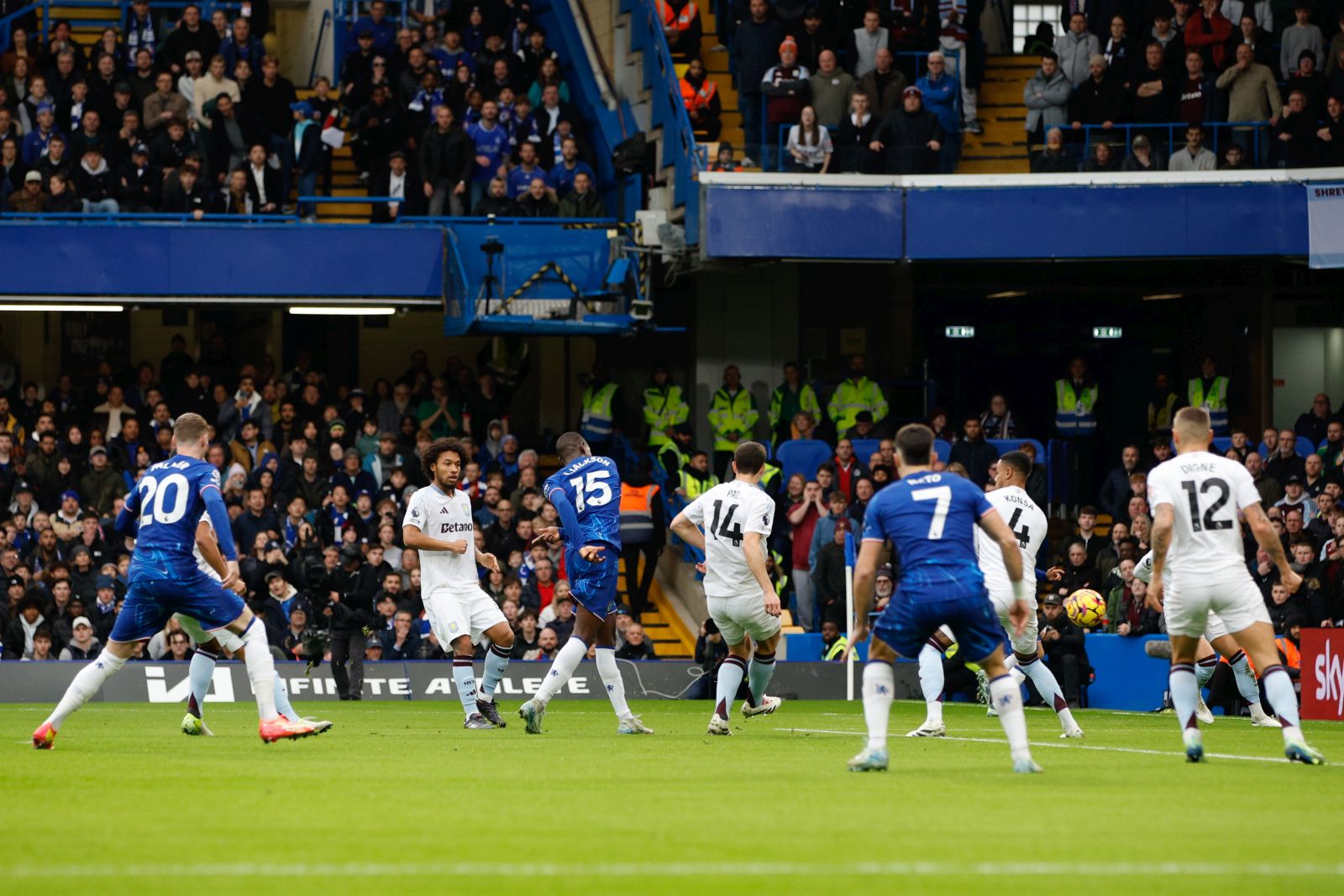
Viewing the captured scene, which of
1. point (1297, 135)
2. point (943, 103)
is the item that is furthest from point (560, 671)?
point (1297, 135)

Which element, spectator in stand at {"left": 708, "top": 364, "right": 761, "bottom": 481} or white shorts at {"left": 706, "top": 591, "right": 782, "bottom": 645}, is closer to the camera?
white shorts at {"left": 706, "top": 591, "right": 782, "bottom": 645}

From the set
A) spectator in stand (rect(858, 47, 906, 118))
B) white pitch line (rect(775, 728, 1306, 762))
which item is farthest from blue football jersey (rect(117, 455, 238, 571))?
spectator in stand (rect(858, 47, 906, 118))

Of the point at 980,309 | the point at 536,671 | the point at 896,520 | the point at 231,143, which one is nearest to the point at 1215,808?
the point at 896,520

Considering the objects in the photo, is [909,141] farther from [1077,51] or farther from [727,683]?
[727,683]

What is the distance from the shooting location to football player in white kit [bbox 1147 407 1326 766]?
1196 cm

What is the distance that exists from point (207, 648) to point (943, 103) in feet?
54.0

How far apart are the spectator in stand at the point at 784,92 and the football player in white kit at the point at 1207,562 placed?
16.6 m

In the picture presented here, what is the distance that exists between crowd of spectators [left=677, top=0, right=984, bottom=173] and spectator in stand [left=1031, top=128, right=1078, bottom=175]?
49.0 inches

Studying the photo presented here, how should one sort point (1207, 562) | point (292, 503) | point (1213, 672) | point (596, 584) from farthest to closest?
point (292, 503) < point (1213, 672) < point (596, 584) < point (1207, 562)

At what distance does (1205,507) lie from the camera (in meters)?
12.0

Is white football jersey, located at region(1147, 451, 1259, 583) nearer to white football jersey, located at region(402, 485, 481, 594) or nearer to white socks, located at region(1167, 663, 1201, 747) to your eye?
white socks, located at region(1167, 663, 1201, 747)

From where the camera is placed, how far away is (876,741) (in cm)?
1123

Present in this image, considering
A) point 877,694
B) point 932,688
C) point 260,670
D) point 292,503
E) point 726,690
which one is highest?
point 292,503

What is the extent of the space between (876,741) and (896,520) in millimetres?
1259
